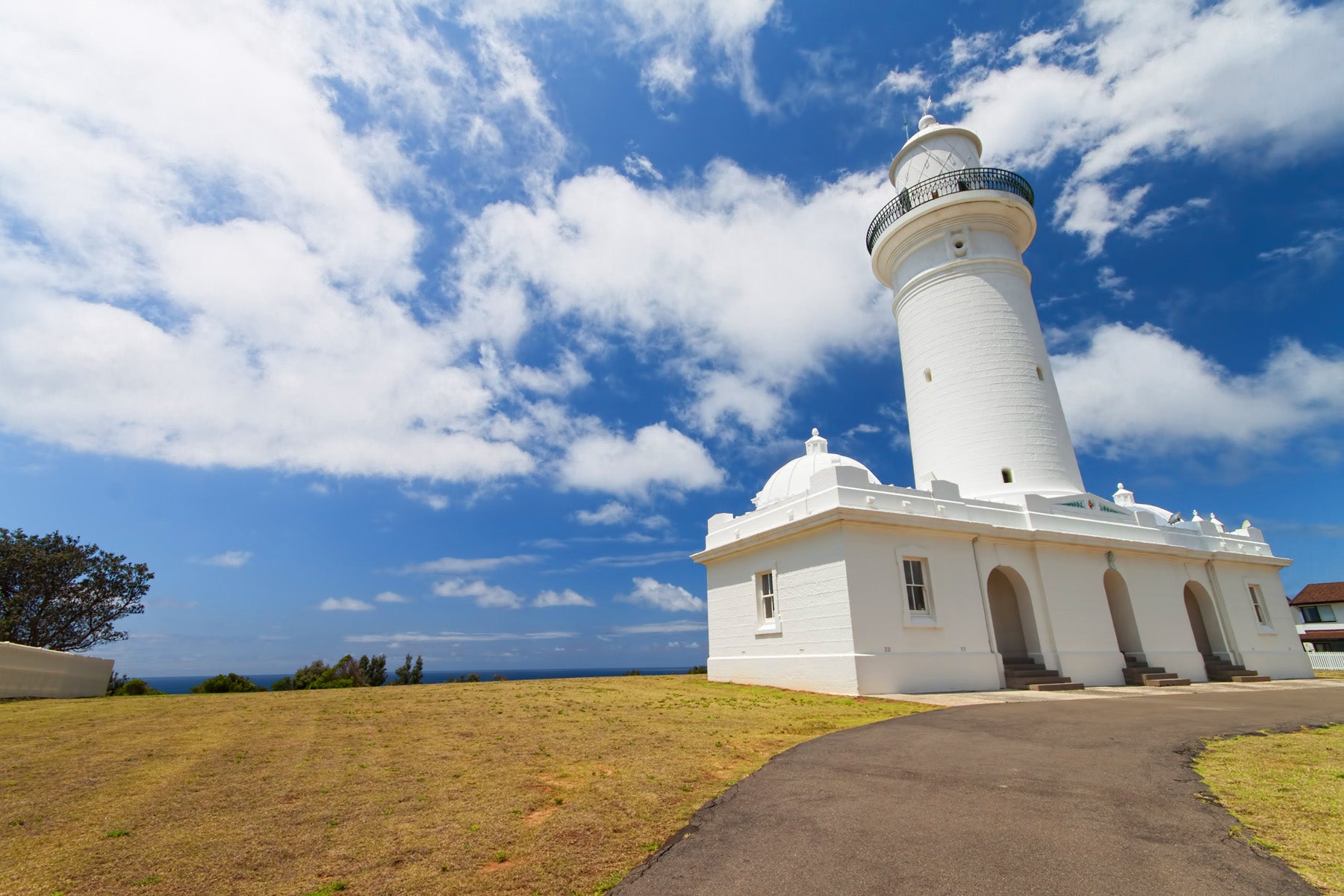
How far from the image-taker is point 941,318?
2070 cm

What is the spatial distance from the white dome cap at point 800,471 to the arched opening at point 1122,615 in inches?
298

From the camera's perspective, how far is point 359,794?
17.1 ft

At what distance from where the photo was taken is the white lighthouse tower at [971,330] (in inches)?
755

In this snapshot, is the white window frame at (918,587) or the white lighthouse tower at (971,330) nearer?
the white window frame at (918,587)

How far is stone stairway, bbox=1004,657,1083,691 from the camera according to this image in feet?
49.3

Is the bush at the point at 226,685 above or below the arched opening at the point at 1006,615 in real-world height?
below

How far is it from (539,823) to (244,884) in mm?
1781

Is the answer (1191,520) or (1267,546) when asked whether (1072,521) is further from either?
(1267,546)

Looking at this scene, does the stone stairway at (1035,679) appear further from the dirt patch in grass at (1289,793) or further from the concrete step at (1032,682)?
the dirt patch in grass at (1289,793)

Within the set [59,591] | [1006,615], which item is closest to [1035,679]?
[1006,615]

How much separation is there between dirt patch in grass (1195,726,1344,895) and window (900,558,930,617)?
23.0 feet

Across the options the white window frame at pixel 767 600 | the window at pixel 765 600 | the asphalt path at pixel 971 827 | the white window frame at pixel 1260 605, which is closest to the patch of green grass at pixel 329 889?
the asphalt path at pixel 971 827

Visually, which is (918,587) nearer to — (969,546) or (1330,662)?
(969,546)

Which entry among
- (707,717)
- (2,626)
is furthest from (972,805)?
(2,626)
